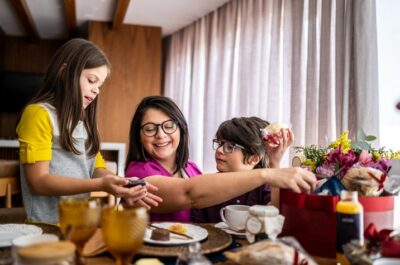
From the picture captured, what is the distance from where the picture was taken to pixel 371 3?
225cm

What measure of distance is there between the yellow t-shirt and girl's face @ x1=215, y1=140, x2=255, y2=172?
0.71m

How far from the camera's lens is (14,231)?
1.08 meters

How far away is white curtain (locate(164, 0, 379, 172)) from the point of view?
2307mm

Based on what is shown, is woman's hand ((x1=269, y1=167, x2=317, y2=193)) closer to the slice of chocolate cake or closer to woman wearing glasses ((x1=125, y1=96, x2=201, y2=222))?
the slice of chocolate cake

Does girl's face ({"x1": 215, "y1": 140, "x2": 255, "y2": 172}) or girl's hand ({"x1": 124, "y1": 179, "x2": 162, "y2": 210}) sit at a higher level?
girl's face ({"x1": 215, "y1": 140, "x2": 255, "y2": 172})

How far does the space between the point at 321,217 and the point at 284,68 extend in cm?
230

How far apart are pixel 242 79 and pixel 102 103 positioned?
2115 mm

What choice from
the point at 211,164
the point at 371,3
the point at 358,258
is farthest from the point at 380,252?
the point at 211,164

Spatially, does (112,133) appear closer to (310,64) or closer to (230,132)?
(310,64)

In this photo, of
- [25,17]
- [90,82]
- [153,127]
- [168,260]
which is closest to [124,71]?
[25,17]

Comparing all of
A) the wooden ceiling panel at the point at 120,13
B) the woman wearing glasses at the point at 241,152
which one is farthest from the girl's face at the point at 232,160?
the wooden ceiling panel at the point at 120,13

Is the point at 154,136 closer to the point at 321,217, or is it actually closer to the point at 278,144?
the point at 278,144

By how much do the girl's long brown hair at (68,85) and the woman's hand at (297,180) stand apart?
861 mm

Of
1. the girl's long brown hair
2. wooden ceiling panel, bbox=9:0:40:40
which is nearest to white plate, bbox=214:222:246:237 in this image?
the girl's long brown hair
